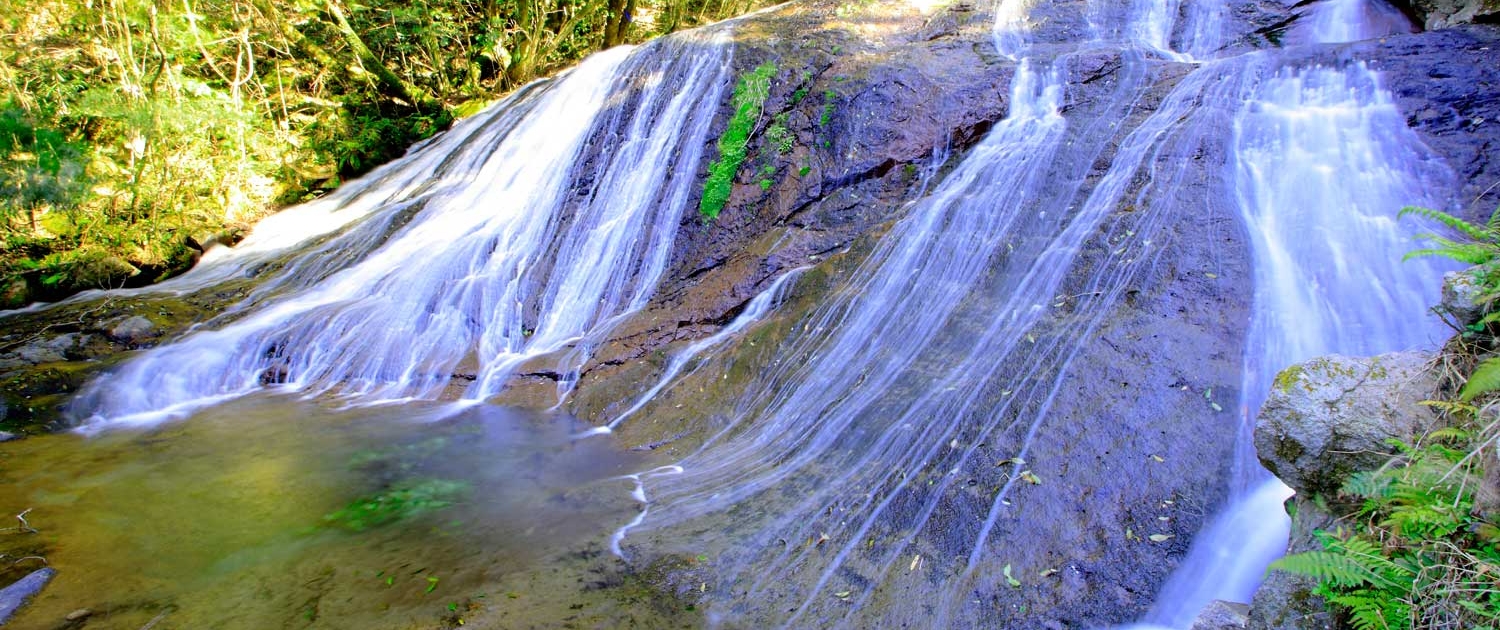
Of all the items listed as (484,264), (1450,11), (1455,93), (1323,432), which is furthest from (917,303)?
(1450,11)

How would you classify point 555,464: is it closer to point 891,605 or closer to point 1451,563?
point 891,605

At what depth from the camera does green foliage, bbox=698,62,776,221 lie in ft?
25.2

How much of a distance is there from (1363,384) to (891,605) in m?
2.10

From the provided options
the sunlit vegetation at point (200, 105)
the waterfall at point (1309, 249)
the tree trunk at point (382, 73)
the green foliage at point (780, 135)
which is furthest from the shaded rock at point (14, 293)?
the waterfall at point (1309, 249)

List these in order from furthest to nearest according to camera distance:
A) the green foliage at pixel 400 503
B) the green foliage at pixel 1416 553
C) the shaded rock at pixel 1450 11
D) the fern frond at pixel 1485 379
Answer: the shaded rock at pixel 1450 11 → the green foliage at pixel 400 503 → the fern frond at pixel 1485 379 → the green foliage at pixel 1416 553

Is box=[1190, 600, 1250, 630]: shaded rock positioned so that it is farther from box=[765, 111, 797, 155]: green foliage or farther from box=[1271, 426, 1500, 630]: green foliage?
box=[765, 111, 797, 155]: green foliage

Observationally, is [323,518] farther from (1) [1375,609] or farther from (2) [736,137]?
(2) [736,137]

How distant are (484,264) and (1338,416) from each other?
7507mm

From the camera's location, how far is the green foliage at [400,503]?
4307 millimetres

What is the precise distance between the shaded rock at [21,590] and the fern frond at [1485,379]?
19.2 ft

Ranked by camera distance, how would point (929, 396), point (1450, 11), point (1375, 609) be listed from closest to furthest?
point (1375, 609) < point (929, 396) < point (1450, 11)

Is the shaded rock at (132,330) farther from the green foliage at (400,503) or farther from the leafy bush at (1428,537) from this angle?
the leafy bush at (1428,537)

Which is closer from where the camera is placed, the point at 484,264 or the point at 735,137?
the point at 484,264

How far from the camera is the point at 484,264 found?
7980 millimetres
